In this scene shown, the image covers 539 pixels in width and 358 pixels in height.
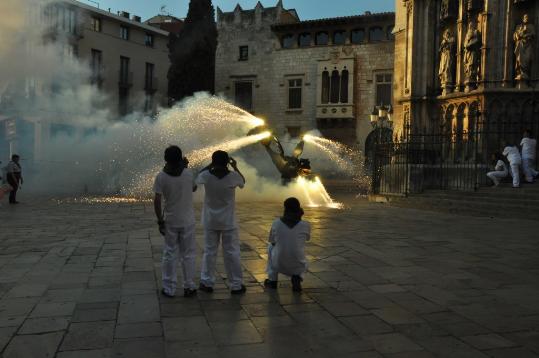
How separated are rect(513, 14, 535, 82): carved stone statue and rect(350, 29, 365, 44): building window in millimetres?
18963

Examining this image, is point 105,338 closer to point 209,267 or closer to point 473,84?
point 209,267

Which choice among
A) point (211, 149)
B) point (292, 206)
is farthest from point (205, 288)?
point (211, 149)

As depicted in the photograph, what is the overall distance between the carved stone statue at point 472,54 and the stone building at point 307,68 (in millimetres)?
16418

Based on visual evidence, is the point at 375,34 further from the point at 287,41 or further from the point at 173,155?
→ the point at 173,155

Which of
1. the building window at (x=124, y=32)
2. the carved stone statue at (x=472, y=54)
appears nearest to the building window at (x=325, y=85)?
the building window at (x=124, y=32)

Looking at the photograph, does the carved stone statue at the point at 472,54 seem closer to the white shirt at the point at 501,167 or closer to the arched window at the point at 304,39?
the white shirt at the point at 501,167

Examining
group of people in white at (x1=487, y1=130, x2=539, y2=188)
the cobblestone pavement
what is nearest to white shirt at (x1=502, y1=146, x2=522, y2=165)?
group of people in white at (x1=487, y1=130, x2=539, y2=188)

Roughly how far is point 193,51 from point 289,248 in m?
32.2

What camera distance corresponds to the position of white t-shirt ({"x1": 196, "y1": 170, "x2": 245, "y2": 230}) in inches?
219

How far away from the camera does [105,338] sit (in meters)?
4.11

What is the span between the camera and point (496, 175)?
14656mm

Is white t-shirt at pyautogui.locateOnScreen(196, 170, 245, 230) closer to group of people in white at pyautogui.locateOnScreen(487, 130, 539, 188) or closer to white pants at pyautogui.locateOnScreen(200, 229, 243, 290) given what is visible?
white pants at pyautogui.locateOnScreen(200, 229, 243, 290)

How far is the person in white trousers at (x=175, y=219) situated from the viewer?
17.5 feet

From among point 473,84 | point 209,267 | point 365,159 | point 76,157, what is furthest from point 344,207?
point 365,159
